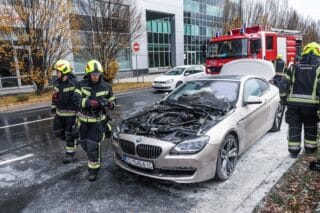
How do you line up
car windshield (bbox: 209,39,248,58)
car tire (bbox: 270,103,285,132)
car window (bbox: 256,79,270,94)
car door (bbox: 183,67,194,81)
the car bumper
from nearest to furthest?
the car bumper < car window (bbox: 256,79,270,94) < car tire (bbox: 270,103,285,132) < car windshield (bbox: 209,39,248,58) < car door (bbox: 183,67,194,81)

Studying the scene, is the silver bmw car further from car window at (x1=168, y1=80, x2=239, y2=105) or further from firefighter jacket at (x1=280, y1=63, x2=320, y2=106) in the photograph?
firefighter jacket at (x1=280, y1=63, x2=320, y2=106)

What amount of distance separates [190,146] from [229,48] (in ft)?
31.9

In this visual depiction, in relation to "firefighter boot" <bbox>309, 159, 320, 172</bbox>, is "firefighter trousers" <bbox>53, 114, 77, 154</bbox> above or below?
above

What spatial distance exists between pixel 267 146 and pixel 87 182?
3448 millimetres

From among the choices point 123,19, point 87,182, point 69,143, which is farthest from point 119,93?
point 87,182

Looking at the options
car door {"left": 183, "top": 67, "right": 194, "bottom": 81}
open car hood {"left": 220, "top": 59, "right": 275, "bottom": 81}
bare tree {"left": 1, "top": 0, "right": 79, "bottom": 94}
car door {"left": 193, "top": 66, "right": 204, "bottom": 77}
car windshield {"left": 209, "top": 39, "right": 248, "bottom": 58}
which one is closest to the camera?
open car hood {"left": 220, "top": 59, "right": 275, "bottom": 81}

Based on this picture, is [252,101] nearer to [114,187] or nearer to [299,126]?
[299,126]

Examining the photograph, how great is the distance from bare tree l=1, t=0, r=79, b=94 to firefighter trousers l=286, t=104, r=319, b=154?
512 inches

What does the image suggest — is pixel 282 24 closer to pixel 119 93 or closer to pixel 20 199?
pixel 119 93

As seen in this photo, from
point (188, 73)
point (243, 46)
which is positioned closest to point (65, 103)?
point (243, 46)

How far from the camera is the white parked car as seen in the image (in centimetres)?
Result: 1512

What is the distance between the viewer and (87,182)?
417 cm

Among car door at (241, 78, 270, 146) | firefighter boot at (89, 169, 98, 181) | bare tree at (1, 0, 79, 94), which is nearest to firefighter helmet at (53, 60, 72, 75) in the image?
firefighter boot at (89, 169, 98, 181)

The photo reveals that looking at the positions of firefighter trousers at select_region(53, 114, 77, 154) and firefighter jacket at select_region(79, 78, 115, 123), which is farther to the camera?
firefighter trousers at select_region(53, 114, 77, 154)
